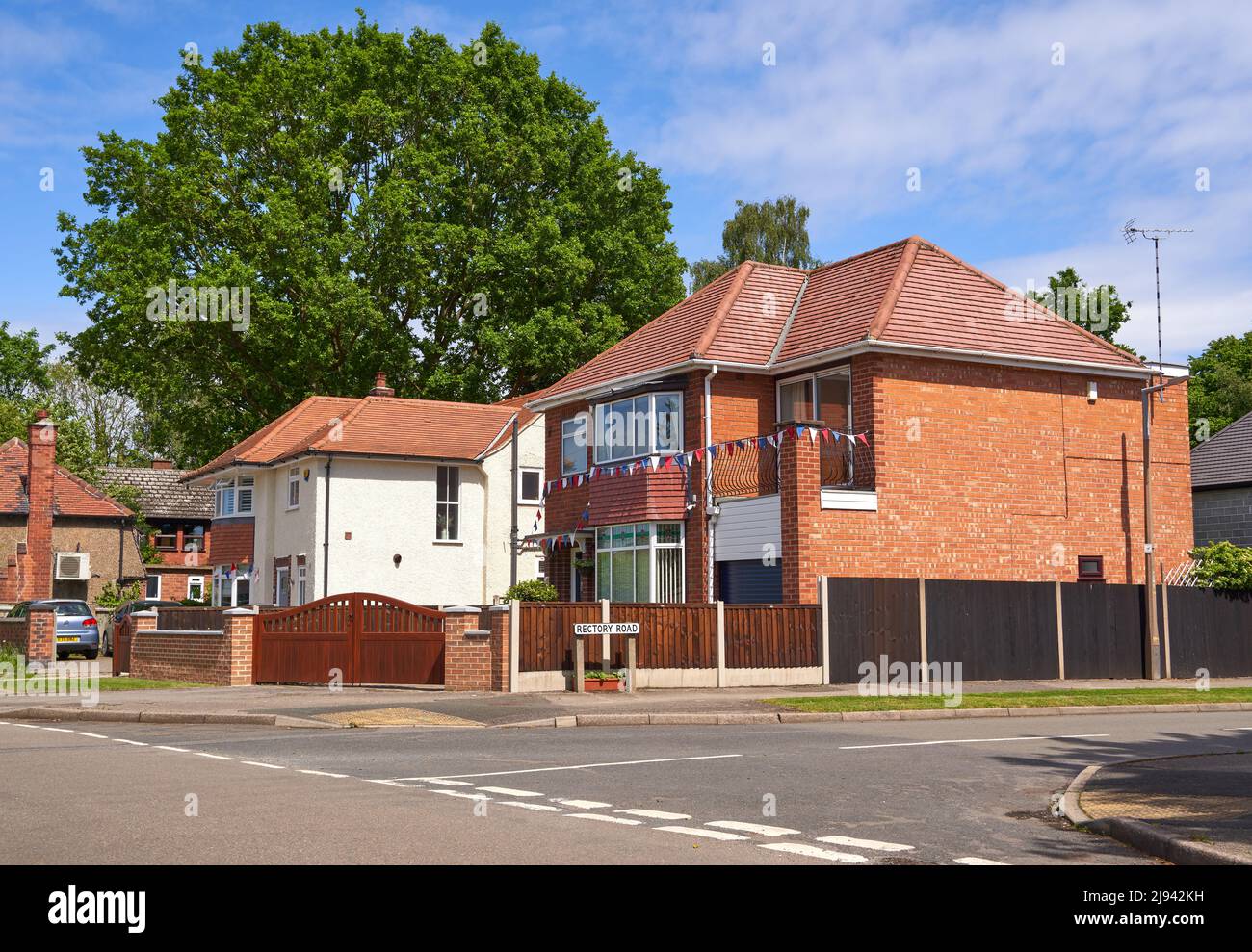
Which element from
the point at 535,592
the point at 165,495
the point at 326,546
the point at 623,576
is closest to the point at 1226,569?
the point at 623,576

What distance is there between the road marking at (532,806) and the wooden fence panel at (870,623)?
46.3 ft

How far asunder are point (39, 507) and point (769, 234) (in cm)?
3261

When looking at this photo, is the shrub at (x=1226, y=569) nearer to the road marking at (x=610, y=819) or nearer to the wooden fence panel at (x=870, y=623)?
the wooden fence panel at (x=870, y=623)

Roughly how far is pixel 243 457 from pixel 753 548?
2055 centimetres

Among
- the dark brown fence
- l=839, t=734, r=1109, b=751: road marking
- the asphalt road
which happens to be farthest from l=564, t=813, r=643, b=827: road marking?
the dark brown fence

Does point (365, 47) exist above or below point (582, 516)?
above

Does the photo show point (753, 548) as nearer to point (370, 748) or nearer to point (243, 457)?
point (370, 748)

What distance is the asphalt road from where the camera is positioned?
8.30m

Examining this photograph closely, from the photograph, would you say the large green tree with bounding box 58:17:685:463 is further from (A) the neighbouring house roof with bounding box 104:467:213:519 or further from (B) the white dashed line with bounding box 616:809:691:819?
(B) the white dashed line with bounding box 616:809:691:819

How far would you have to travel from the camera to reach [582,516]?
32594mm

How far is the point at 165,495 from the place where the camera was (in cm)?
6544

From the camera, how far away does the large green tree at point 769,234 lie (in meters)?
60.0

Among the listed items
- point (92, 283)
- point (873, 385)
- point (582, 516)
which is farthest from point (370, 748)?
point (92, 283)

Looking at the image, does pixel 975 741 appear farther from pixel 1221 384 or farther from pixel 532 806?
pixel 1221 384
